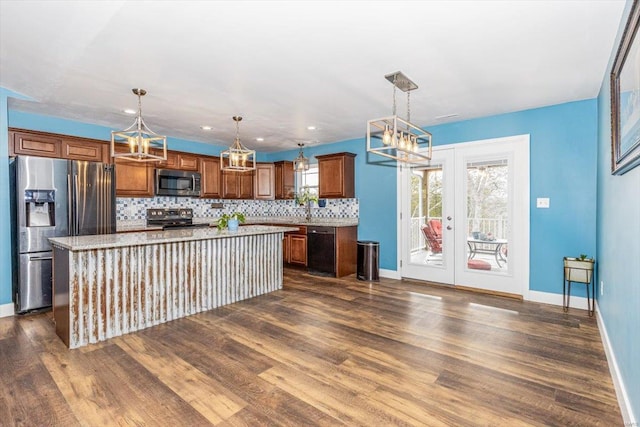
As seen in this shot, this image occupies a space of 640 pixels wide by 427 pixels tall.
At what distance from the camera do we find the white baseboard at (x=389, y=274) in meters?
5.50

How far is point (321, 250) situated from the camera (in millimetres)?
5738

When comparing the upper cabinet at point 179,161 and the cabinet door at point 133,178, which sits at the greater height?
the upper cabinet at point 179,161

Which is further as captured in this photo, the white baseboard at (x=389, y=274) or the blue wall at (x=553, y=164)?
the white baseboard at (x=389, y=274)

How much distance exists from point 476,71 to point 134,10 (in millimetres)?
2781

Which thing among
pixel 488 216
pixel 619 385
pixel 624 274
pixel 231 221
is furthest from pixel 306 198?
pixel 619 385

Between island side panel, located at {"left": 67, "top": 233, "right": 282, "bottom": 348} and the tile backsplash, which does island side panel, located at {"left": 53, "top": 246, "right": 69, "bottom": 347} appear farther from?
the tile backsplash

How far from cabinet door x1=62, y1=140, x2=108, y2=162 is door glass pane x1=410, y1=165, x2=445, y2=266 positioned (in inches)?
185

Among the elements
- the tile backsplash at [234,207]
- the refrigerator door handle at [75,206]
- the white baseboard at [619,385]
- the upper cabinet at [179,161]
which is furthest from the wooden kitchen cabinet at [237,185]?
the white baseboard at [619,385]

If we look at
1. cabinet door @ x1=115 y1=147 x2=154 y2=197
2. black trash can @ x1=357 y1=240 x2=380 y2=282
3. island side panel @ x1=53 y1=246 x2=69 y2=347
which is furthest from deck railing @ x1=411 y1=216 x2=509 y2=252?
island side panel @ x1=53 y1=246 x2=69 y2=347

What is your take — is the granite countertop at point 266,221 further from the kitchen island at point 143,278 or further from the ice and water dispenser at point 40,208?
the kitchen island at point 143,278

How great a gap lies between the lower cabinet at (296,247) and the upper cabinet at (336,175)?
0.82 m

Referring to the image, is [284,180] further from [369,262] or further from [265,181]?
[369,262]

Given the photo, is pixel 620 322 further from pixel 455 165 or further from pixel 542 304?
pixel 455 165

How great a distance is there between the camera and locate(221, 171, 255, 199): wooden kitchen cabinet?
257 inches
